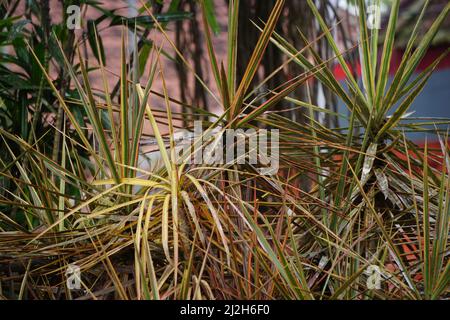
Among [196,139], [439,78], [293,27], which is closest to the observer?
[196,139]

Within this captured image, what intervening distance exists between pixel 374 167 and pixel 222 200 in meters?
0.27

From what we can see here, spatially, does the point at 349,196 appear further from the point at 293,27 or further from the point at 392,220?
the point at 293,27

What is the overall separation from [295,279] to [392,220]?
0.81ft

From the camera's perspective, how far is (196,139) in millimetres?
885

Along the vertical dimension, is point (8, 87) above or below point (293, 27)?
below

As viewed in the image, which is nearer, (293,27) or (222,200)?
(222,200)

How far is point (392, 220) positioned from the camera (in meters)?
0.95

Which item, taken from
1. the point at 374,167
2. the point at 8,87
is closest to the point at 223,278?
the point at 374,167
